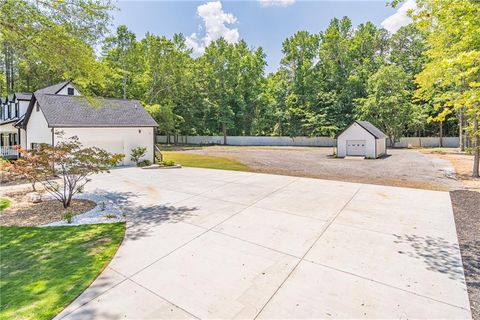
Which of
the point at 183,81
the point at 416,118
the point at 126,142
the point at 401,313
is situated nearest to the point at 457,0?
the point at 401,313

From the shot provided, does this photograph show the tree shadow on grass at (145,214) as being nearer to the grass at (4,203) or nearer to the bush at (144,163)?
the grass at (4,203)

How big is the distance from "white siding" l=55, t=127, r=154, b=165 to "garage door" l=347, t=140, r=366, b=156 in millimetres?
17584

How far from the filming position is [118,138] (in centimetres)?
1778

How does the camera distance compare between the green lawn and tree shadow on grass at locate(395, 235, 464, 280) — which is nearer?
tree shadow on grass at locate(395, 235, 464, 280)

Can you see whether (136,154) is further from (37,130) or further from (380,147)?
(380,147)

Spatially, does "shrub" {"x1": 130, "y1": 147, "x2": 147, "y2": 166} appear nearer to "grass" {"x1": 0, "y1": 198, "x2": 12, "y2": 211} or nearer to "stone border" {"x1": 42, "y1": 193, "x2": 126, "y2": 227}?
"grass" {"x1": 0, "y1": 198, "x2": 12, "y2": 211}

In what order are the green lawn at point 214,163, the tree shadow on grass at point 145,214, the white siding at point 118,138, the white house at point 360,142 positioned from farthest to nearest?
the white house at point 360,142 → the green lawn at point 214,163 → the white siding at point 118,138 → the tree shadow on grass at point 145,214

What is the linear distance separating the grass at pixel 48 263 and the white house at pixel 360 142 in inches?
885

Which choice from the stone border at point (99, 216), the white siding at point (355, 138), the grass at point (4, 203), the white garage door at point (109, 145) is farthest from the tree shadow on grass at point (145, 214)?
the white siding at point (355, 138)

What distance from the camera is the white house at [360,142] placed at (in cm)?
2353

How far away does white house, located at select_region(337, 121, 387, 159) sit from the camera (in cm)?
2353

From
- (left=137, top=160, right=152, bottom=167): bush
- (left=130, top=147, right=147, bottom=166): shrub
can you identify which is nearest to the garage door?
(left=137, top=160, right=152, bottom=167): bush

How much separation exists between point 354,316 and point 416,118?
38559mm

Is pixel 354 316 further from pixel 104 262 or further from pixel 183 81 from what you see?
pixel 183 81
